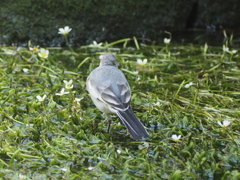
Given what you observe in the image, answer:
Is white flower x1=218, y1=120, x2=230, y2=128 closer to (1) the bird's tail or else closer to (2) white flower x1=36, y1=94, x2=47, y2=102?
(1) the bird's tail

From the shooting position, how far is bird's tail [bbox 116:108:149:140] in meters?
3.59

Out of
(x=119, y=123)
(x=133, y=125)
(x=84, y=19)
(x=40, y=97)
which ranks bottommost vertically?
(x=119, y=123)

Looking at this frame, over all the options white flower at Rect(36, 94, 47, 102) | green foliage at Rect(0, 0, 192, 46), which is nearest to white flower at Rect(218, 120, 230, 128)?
white flower at Rect(36, 94, 47, 102)

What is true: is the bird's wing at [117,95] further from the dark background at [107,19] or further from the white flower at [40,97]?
the dark background at [107,19]

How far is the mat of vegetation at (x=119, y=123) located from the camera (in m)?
3.42

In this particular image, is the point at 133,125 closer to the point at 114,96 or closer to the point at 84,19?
the point at 114,96

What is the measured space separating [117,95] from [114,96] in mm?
33

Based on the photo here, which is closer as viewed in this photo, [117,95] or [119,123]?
[117,95]

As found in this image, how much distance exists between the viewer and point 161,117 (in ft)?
14.1

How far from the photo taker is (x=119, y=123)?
172 inches

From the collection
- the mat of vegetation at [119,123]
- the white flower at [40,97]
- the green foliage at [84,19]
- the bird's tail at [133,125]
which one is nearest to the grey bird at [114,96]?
the bird's tail at [133,125]

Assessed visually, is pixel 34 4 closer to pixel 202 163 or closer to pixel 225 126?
pixel 225 126

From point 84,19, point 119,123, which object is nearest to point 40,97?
point 119,123

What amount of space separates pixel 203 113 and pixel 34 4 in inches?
130
